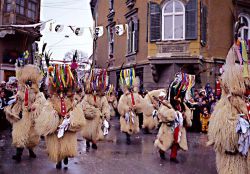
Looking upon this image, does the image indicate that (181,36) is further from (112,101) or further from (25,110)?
(25,110)

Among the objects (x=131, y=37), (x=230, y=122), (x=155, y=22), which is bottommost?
(x=230, y=122)

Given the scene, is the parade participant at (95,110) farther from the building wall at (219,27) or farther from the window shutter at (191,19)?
the building wall at (219,27)

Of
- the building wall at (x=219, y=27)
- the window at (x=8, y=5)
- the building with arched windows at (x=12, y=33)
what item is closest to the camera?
the building wall at (x=219, y=27)

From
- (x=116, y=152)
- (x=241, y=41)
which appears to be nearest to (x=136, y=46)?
(x=116, y=152)

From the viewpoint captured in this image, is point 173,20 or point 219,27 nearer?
point 173,20

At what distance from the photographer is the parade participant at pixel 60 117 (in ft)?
21.4

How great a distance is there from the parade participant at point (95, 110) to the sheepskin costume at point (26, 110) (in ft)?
5.15

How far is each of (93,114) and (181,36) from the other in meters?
9.47

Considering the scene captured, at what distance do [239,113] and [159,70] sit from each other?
1255 centimetres

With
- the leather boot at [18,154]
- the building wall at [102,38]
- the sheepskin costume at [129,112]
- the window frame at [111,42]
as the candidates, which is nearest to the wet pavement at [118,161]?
the leather boot at [18,154]

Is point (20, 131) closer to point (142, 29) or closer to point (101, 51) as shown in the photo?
point (142, 29)

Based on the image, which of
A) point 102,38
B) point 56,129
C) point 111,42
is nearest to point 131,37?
point 111,42

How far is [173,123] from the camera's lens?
25.3ft

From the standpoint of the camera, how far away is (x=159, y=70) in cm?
1734
